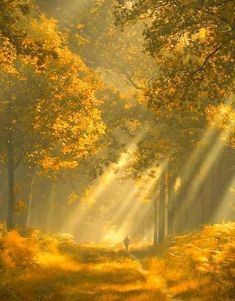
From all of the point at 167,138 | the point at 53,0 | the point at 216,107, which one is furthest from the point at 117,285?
the point at 53,0

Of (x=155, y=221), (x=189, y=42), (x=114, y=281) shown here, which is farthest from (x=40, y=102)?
(x=155, y=221)

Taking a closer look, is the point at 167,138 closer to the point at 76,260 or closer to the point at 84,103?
the point at 84,103

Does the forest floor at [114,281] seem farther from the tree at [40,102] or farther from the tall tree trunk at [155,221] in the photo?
the tall tree trunk at [155,221]

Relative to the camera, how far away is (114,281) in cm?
1984

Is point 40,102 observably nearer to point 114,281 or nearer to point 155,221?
point 114,281

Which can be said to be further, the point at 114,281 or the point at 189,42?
the point at 114,281

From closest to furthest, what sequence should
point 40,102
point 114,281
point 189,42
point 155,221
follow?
point 189,42
point 114,281
point 40,102
point 155,221

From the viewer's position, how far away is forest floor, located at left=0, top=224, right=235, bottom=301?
16281mm

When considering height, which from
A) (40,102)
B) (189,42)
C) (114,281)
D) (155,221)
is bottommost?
(114,281)

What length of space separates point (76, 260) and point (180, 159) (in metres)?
13.2

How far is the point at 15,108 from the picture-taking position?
26.7m

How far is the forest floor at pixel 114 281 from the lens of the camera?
53.4 ft

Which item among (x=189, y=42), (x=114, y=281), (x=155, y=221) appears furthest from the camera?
(x=155, y=221)

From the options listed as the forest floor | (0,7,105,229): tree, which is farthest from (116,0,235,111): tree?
(0,7,105,229): tree
